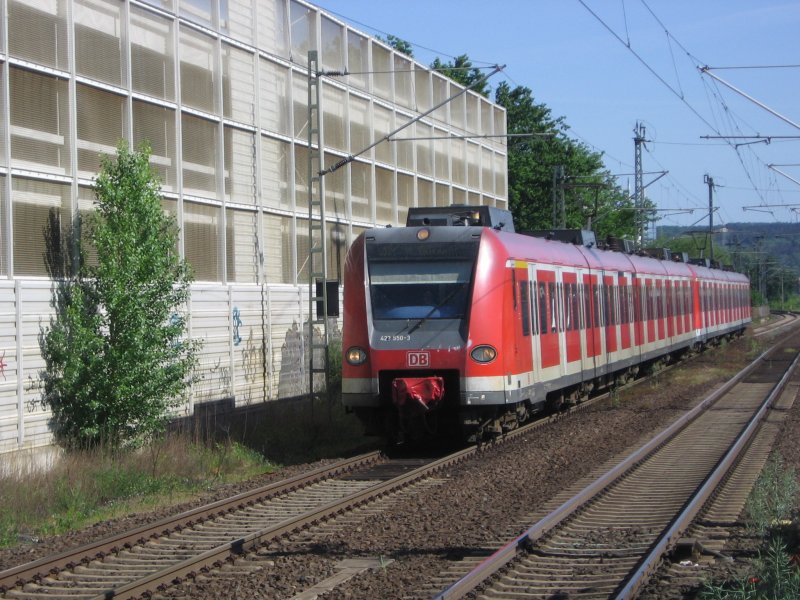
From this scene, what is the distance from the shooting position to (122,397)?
16406 mm

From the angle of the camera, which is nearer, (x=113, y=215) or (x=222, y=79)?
(x=113, y=215)

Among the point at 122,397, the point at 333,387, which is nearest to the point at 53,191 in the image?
the point at 122,397

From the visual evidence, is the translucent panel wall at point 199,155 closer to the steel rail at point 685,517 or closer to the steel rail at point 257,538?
the steel rail at point 257,538

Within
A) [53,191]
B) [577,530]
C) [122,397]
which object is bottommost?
[577,530]

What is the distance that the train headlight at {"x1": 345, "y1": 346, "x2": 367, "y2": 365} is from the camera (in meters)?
15.8

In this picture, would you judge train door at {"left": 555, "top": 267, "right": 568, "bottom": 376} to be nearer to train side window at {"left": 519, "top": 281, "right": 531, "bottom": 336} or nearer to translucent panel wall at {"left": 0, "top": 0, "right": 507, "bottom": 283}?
train side window at {"left": 519, "top": 281, "right": 531, "bottom": 336}

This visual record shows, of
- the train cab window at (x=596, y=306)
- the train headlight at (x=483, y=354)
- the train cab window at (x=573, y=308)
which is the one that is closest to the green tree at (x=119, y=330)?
the train headlight at (x=483, y=354)

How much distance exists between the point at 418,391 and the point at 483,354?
104cm

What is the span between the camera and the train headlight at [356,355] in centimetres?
1580

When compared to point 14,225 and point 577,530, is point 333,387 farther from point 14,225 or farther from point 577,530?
point 577,530

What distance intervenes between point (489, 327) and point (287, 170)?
1148cm

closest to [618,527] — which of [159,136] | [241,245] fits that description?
[159,136]

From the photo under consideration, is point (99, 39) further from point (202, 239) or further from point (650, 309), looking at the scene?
point (650, 309)

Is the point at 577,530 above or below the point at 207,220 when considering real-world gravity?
below
